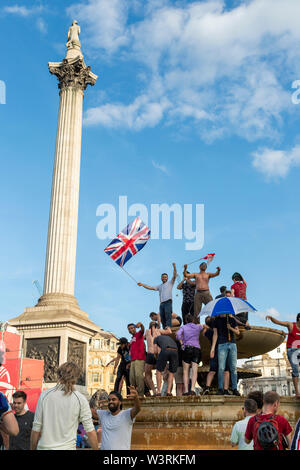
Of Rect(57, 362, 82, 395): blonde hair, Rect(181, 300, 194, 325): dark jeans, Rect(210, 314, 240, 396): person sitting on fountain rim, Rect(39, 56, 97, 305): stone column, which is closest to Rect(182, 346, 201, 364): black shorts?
Rect(210, 314, 240, 396): person sitting on fountain rim

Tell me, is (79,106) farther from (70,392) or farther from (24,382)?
(70,392)

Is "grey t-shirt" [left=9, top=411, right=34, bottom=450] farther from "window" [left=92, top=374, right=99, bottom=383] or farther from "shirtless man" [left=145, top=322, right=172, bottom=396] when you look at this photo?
"window" [left=92, top=374, right=99, bottom=383]

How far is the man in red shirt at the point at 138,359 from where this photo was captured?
10680 millimetres

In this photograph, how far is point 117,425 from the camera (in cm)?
555

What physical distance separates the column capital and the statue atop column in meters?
0.70

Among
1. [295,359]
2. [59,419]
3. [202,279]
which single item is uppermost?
[202,279]

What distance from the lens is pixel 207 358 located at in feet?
44.6

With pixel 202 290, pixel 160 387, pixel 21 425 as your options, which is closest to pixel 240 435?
pixel 21 425

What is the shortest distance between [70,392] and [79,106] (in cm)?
2801

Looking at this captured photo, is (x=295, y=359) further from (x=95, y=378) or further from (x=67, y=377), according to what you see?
(x=95, y=378)

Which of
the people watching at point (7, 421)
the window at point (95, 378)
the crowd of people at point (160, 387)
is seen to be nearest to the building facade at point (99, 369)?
the window at point (95, 378)

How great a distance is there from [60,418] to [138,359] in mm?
5980

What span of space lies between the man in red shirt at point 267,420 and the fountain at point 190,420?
3.86 meters
